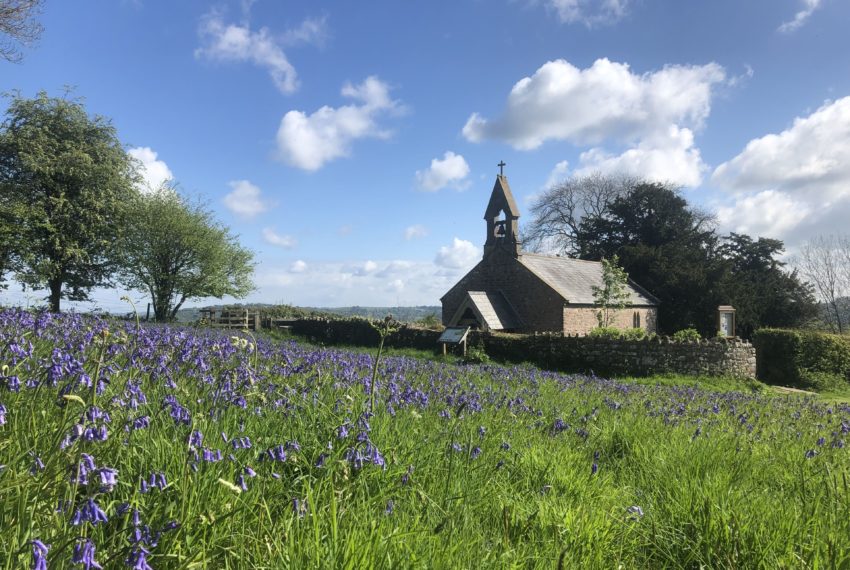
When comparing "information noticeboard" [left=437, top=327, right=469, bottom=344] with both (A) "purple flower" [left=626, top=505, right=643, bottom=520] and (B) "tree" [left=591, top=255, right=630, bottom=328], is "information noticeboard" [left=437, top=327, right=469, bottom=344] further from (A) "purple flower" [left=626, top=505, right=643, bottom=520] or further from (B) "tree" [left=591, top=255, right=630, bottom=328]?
(A) "purple flower" [left=626, top=505, right=643, bottom=520]

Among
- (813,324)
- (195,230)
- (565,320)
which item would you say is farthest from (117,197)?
(813,324)

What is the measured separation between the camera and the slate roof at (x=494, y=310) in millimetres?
27934

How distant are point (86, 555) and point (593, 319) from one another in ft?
105

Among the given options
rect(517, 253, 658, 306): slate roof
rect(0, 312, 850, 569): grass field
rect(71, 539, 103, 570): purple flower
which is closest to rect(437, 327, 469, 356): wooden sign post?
rect(517, 253, 658, 306): slate roof

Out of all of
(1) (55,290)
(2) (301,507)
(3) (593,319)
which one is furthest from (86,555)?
(1) (55,290)

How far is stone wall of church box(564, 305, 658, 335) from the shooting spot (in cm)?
2905

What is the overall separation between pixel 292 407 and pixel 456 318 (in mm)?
25478

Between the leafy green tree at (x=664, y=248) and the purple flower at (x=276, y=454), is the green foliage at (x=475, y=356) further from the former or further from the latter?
the leafy green tree at (x=664, y=248)

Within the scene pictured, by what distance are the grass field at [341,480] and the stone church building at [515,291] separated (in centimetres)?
2230

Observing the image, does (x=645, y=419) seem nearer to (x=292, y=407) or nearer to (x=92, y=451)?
(x=292, y=407)

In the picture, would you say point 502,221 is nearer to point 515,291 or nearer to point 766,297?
point 515,291

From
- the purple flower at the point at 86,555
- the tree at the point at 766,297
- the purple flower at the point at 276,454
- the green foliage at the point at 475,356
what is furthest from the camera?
the tree at the point at 766,297

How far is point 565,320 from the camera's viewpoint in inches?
1121

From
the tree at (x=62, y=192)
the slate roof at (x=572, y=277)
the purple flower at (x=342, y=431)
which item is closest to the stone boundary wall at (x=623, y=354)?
the slate roof at (x=572, y=277)
